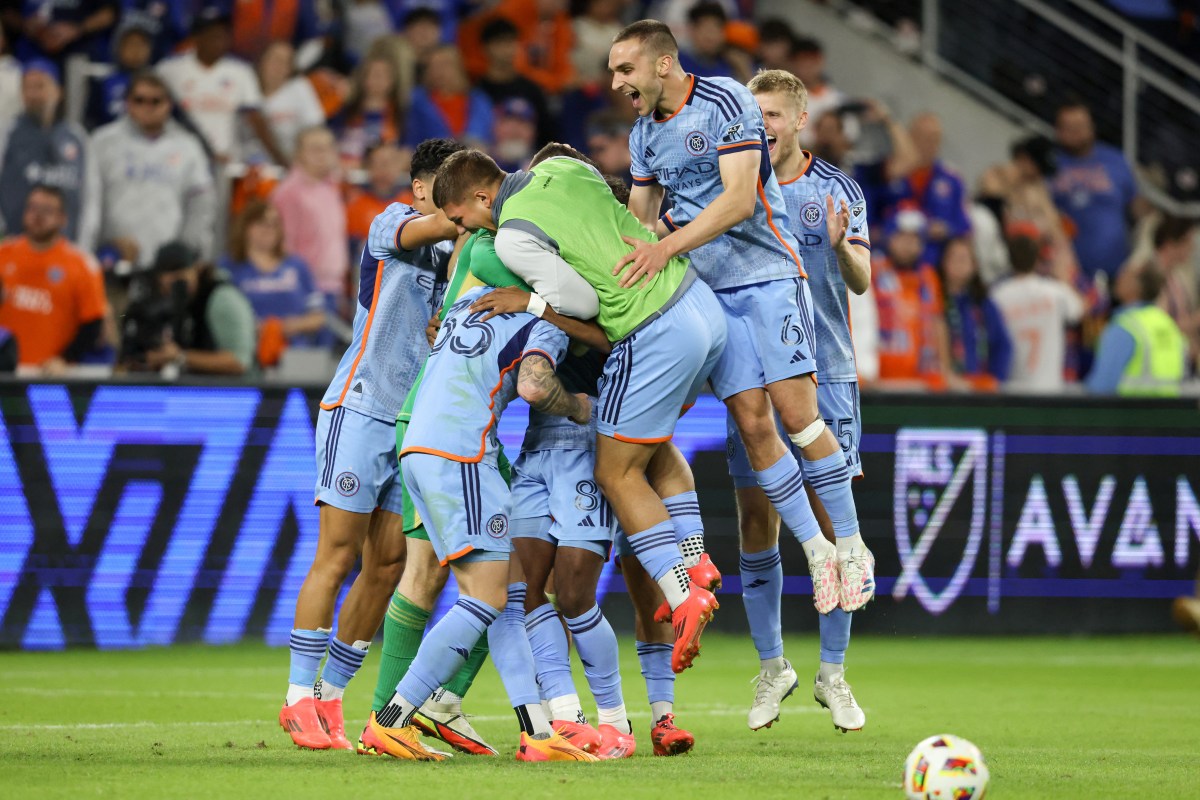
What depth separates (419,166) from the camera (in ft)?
26.3

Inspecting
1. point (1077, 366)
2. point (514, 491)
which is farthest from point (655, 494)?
point (1077, 366)

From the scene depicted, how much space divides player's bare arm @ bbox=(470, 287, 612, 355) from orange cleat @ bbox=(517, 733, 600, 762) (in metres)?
1.61

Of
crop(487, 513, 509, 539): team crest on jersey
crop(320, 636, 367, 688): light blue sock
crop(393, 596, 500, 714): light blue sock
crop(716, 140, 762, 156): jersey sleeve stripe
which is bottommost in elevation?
crop(320, 636, 367, 688): light blue sock

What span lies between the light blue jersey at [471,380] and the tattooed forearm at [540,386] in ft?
0.20

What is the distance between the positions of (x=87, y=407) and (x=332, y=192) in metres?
3.31

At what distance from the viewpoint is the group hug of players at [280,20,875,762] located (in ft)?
22.5

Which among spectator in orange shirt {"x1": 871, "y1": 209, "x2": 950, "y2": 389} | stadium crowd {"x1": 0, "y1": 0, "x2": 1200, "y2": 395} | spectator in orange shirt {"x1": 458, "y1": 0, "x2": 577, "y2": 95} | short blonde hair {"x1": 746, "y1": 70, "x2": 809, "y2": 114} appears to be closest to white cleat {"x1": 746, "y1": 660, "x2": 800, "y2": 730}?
short blonde hair {"x1": 746, "y1": 70, "x2": 809, "y2": 114}

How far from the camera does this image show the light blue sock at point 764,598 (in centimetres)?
829

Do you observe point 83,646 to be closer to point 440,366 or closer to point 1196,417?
point 440,366

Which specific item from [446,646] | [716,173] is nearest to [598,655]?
[446,646]

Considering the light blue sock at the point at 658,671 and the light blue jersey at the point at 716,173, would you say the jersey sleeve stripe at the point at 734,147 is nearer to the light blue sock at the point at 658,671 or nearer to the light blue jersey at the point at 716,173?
the light blue jersey at the point at 716,173

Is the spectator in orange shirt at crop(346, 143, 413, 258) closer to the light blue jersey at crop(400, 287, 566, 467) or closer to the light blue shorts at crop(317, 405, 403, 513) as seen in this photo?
the light blue shorts at crop(317, 405, 403, 513)

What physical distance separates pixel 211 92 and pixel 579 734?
9.01m

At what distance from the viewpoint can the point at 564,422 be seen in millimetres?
7320
